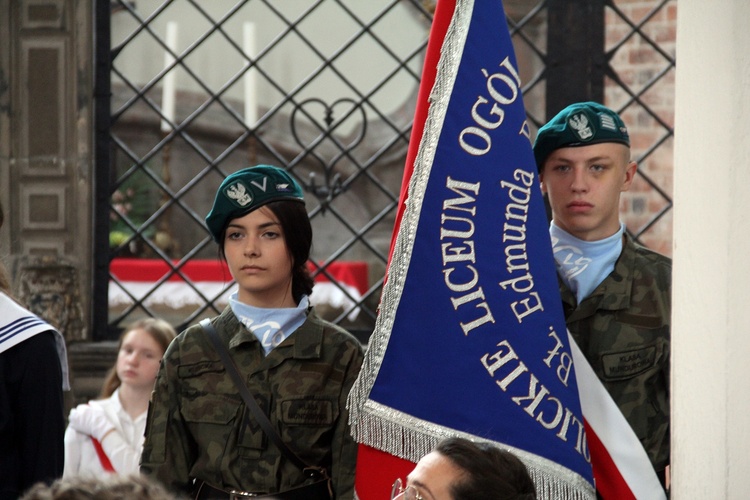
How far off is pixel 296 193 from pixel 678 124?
3.30ft

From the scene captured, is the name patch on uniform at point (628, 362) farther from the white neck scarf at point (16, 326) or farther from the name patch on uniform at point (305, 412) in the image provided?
the white neck scarf at point (16, 326)

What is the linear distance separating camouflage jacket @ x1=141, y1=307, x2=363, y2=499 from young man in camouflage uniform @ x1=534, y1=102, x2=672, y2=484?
0.49 metres

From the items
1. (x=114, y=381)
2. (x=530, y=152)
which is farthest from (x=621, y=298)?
(x=114, y=381)

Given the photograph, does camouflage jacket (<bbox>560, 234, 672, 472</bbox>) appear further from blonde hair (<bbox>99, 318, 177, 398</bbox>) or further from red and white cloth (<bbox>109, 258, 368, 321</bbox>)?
red and white cloth (<bbox>109, 258, 368, 321</bbox>)

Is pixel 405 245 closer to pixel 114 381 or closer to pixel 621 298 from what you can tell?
pixel 621 298

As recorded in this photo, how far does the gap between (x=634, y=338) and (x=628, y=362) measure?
0.16ft

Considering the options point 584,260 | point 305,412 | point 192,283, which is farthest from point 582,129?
point 192,283

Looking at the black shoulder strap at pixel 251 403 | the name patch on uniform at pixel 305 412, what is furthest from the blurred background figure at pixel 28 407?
the name patch on uniform at pixel 305 412

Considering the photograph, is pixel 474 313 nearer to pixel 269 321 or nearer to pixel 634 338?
pixel 634 338

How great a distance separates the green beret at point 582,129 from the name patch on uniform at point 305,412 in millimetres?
676

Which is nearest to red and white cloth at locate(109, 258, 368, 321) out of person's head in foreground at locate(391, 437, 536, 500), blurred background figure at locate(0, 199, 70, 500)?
blurred background figure at locate(0, 199, 70, 500)

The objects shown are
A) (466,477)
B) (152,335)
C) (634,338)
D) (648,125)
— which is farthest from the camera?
(648,125)

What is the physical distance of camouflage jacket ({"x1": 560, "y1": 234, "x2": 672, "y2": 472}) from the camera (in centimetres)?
209

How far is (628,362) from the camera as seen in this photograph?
2.11 m
